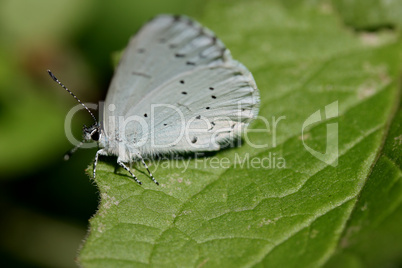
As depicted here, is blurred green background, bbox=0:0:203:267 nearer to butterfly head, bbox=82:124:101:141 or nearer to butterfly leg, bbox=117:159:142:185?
butterfly head, bbox=82:124:101:141

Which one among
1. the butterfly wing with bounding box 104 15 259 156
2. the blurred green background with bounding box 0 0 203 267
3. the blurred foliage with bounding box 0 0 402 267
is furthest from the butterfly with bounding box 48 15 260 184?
the blurred green background with bounding box 0 0 203 267

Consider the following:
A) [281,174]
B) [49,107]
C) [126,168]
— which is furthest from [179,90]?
[49,107]

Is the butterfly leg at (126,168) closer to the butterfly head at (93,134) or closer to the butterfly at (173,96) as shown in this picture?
the butterfly at (173,96)

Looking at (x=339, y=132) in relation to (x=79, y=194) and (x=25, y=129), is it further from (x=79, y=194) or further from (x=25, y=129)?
(x=25, y=129)

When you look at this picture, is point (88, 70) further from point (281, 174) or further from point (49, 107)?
point (281, 174)

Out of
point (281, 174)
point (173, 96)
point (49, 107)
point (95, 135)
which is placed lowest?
point (281, 174)

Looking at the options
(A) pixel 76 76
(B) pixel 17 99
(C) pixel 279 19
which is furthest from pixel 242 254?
(B) pixel 17 99
